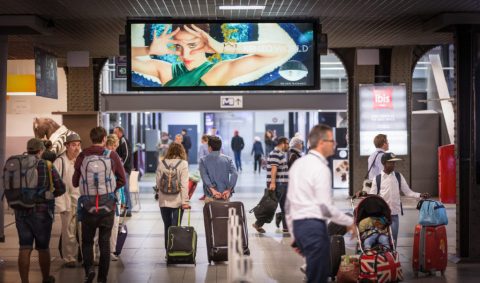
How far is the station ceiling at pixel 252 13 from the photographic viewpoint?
33.4ft

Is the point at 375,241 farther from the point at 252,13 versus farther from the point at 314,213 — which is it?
the point at 252,13

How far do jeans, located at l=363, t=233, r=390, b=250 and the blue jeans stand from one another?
98.4 inches

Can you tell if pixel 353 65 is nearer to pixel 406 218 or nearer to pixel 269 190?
pixel 406 218

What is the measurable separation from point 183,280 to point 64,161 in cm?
220

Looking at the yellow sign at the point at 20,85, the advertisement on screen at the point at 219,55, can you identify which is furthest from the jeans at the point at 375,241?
the yellow sign at the point at 20,85

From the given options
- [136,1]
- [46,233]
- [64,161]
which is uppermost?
[136,1]

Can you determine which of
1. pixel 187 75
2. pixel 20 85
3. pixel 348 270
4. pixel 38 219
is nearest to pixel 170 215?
pixel 187 75

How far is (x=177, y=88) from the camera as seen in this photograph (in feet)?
35.2

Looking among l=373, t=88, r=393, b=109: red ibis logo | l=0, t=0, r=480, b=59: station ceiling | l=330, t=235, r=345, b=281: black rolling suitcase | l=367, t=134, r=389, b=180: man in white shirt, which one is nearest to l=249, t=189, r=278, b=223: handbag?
l=367, t=134, r=389, b=180: man in white shirt

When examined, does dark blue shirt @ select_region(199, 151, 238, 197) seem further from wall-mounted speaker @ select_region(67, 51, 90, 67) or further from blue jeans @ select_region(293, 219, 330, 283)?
wall-mounted speaker @ select_region(67, 51, 90, 67)

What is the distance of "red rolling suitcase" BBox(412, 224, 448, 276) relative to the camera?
9.51 metres

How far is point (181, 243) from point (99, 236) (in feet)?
5.36

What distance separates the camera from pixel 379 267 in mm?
8711

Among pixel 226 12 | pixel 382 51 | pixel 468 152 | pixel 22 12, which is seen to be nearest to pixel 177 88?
pixel 226 12
